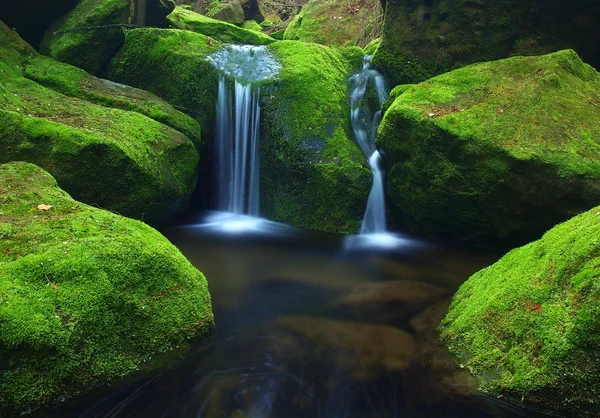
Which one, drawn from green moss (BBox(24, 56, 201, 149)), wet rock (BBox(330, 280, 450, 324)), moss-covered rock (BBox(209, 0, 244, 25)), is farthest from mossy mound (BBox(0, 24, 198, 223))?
moss-covered rock (BBox(209, 0, 244, 25))

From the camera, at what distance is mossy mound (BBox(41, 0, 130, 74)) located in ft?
35.2

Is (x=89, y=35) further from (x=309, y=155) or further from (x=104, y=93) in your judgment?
(x=309, y=155)

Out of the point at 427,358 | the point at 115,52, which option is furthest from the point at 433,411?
the point at 115,52

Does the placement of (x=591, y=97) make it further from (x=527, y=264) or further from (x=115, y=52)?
(x=115, y=52)

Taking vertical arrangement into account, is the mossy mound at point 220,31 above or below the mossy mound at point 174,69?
above

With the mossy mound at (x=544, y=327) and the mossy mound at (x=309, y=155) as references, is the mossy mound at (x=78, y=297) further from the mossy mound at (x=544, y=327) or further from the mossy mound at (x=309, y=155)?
the mossy mound at (x=309, y=155)

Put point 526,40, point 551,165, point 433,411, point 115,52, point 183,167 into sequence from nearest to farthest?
point 433,411
point 551,165
point 183,167
point 526,40
point 115,52

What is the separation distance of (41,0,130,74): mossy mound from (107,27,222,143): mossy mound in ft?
1.02

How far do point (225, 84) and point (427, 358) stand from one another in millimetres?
8193

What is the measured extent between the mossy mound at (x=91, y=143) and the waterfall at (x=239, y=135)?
3.57 feet

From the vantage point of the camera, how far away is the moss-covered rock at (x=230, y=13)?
20.2 meters

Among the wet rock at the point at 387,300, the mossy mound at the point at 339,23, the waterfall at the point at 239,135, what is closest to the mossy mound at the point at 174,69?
the waterfall at the point at 239,135

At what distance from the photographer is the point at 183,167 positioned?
9328mm

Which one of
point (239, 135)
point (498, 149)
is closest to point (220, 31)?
point (239, 135)
